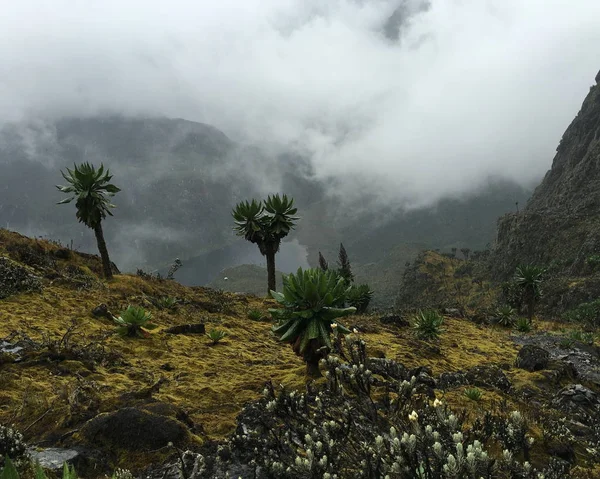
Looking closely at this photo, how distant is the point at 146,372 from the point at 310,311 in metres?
4.26

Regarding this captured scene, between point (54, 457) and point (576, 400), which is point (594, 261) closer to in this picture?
point (576, 400)

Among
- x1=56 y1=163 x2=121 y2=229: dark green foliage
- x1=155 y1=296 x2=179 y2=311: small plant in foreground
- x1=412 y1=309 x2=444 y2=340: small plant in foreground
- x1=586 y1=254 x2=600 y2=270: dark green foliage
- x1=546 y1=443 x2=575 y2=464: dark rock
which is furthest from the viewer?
x1=586 y1=254 x2=600 y2=270: dark green foliage

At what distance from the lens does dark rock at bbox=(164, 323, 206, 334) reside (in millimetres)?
13438

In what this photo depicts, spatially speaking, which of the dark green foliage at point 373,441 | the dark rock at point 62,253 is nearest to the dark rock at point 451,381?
the dark green foliage at point 373,441

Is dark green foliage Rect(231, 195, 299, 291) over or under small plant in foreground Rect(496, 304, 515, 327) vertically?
over

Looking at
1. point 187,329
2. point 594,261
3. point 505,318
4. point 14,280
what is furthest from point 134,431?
point 594,261

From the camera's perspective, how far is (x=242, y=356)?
11.8 meters

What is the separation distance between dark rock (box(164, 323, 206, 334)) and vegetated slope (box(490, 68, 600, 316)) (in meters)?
72.1

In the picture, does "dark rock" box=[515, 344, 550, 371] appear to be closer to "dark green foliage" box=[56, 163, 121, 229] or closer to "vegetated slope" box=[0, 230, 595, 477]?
"vegetated slope" box=[0, 230, 595, 477]

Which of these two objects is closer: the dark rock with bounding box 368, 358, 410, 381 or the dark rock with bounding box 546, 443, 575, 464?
the dark rock with bounding box 546, 443, 575, 464

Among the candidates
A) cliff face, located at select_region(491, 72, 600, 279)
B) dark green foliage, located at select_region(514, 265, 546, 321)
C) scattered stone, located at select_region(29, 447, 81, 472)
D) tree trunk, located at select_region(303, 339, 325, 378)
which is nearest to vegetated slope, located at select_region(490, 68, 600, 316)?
cliff face, located at select_region(491, 72, 600, 279)

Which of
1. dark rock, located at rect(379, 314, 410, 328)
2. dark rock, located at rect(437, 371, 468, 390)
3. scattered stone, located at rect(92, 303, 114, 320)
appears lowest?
dark rock, located at rect(437, 371, 468, 390)

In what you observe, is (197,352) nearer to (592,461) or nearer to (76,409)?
(76,409)

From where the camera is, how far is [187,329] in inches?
543
